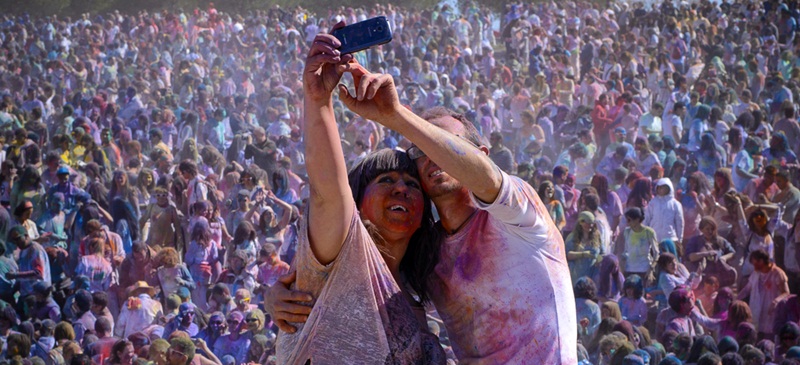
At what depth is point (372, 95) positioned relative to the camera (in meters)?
3.03

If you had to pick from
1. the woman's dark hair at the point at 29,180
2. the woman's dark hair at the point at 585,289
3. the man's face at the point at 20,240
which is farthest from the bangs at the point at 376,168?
the woman's dark hair at the point at 29,180

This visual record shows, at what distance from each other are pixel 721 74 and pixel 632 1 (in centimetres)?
1094

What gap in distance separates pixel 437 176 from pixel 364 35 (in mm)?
588

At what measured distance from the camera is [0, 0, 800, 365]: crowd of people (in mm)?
3322

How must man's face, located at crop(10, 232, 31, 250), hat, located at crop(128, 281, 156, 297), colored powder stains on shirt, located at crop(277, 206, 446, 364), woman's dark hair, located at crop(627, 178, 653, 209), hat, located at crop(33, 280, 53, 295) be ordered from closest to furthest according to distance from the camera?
colored powder stains on shirt, located at crop(277, 206, 446, 364) < hat, located at crop(128, 281, 156, 297) < hat, located at crop(33, 280, 53, 295) < man's face, located at crop(10, 232, 31, 250) < woman's dark hair, located at crop(627, 178, 653, 209)

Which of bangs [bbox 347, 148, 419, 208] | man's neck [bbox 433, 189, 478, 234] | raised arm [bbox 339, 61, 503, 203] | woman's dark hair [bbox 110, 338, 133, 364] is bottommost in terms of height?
woman's dark hair [bbox 110, 338, 133, 364]

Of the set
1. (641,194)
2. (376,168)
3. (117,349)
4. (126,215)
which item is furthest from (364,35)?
(126,215)

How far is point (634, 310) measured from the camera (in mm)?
8336

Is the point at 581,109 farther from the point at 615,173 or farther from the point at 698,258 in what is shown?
the point at 698,258

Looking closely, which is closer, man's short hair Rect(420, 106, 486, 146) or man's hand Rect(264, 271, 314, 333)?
man's hand Rect(264, 271, 314, 333)

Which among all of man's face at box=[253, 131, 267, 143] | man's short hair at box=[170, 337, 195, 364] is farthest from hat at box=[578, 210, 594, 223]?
man's face at box=[253, 131, 267, 143]

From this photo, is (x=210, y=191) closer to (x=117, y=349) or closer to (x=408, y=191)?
(x=117, y=349)

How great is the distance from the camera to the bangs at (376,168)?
3465mm

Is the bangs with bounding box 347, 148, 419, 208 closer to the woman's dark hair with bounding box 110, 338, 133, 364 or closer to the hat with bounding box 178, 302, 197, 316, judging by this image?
the woman's dark hair with bounding box 110, 338, 133, 364
